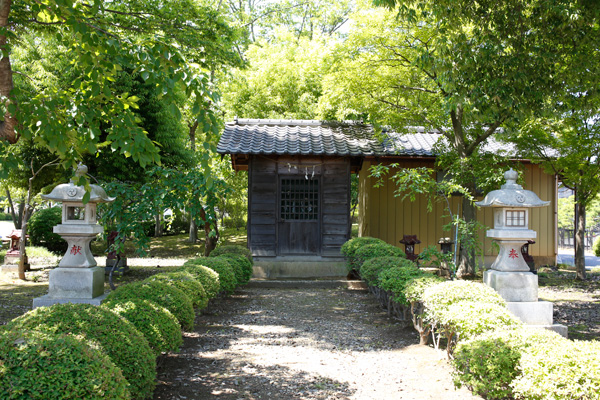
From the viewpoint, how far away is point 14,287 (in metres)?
11.0

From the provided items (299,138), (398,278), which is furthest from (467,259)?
(398,278)

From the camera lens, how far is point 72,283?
6.92m

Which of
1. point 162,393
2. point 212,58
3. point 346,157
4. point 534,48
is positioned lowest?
point 162,393

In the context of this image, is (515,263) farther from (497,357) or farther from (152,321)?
(152,321)

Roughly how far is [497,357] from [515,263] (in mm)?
3419

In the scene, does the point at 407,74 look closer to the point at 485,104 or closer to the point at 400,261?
the point at 485,104

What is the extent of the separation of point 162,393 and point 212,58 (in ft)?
25.7

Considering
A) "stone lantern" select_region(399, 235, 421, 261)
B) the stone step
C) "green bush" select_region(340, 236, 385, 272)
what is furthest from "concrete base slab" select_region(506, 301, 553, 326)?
"stone lantern" select_region(399, 235, 421, 261)

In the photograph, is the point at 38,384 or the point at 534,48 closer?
the point at 38,384

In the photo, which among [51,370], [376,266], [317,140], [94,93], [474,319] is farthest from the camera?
[317,140]

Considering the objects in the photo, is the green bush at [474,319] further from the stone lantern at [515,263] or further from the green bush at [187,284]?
the green bush at [187,284]

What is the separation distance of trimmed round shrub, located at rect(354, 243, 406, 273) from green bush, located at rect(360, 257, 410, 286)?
750mm

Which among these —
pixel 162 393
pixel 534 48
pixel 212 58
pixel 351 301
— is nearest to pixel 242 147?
pixel 212 58

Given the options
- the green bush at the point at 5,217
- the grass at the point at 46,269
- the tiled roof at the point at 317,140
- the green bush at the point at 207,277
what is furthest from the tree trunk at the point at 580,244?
the green bush at the point at 5,217
